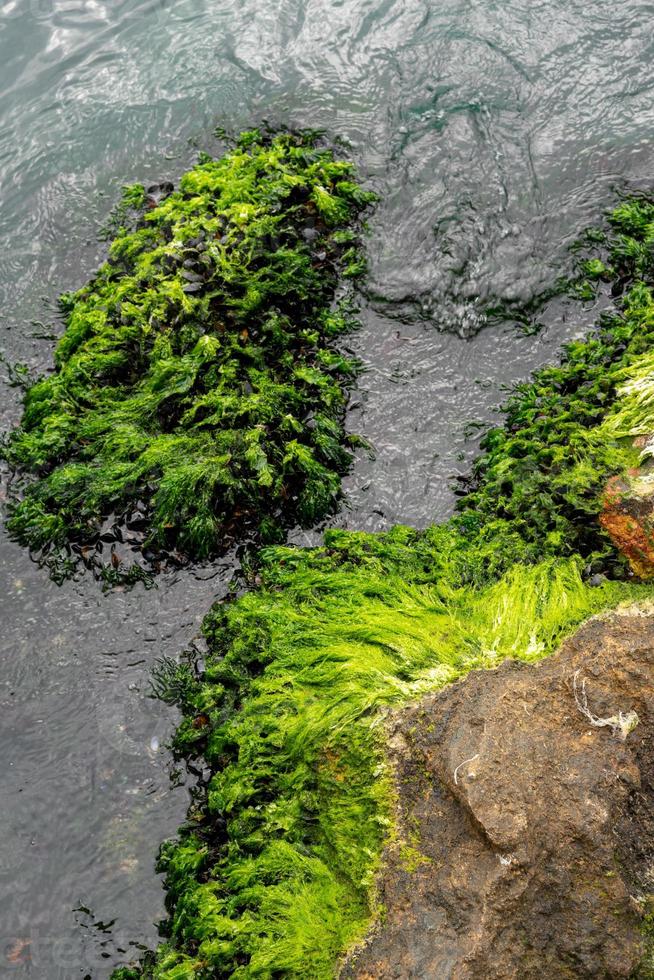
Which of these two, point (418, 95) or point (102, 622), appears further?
point (418, 95)

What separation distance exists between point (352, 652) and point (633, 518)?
1.56 metres

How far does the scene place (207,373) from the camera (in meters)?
5.09

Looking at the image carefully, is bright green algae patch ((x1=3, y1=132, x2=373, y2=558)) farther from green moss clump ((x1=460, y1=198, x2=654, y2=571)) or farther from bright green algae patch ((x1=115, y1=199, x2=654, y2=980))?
green moss clump ((x1=460, y1=198, x2=654, y2=571))

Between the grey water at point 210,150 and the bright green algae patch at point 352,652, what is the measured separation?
0.21 meters

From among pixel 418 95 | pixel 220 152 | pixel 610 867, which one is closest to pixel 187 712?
pixel 610 867

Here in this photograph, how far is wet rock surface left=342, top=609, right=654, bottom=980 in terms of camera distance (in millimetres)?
2971

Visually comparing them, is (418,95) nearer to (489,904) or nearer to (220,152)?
(220,152)

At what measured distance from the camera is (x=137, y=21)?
730cm

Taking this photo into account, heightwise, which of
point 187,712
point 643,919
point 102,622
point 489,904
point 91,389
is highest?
point 91,389

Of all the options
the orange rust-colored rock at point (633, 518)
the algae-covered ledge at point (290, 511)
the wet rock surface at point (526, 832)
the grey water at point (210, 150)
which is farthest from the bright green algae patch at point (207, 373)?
the wet rock surface at point (526, 832)

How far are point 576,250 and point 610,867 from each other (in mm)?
4021

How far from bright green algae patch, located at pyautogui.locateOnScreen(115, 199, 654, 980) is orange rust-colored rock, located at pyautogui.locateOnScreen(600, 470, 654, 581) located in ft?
0.26

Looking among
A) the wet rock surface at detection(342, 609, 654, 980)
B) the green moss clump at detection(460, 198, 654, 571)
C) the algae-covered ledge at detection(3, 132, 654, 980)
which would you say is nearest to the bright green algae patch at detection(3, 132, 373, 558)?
the algae-covered ledge at detection(3, 132, 654, 980)

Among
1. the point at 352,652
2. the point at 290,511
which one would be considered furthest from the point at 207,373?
the point at 352,652
